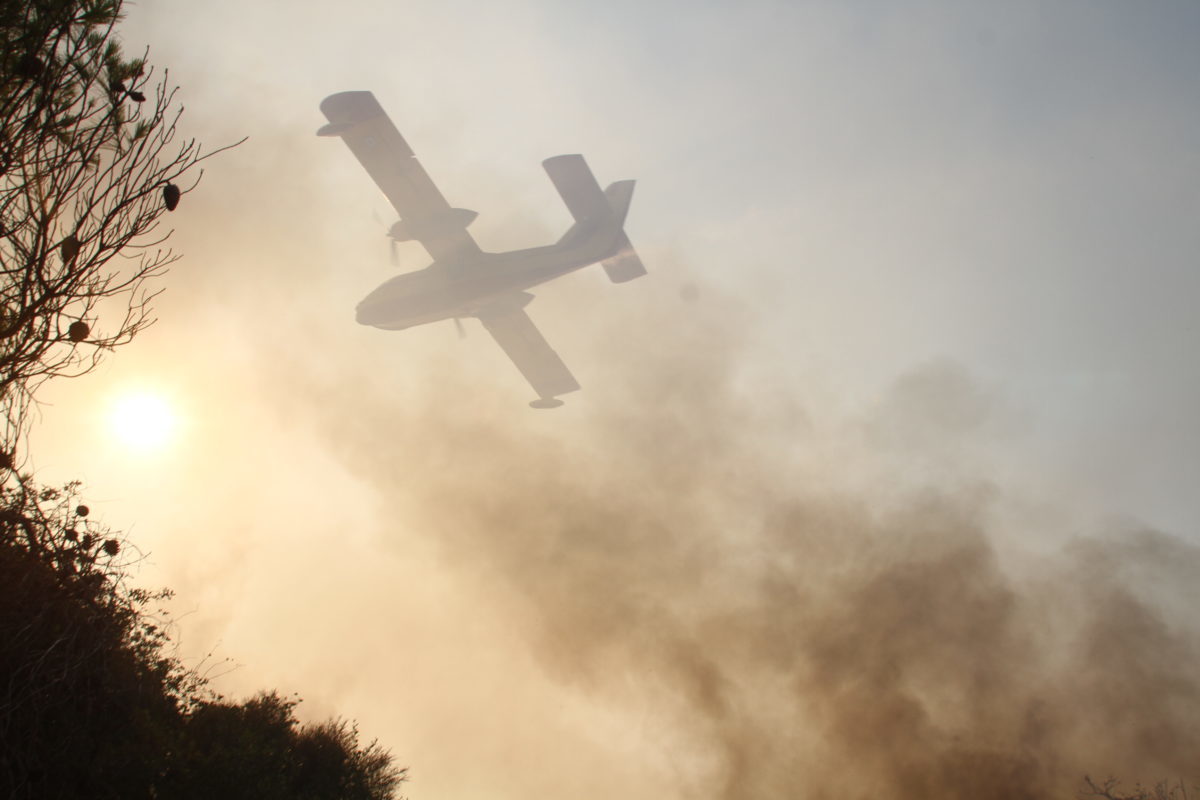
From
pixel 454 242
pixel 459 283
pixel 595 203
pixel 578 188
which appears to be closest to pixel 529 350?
pixel 459 283

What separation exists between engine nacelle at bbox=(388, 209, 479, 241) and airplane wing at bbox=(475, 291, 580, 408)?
4006 millimetres

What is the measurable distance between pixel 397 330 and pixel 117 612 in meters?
15.7

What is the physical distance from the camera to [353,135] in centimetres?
1908

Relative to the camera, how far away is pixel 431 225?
68.6 ft

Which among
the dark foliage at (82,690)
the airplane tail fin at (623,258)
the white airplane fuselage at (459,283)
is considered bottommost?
the dark foliage at (82,690)

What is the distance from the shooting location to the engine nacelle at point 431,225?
68.1 ft

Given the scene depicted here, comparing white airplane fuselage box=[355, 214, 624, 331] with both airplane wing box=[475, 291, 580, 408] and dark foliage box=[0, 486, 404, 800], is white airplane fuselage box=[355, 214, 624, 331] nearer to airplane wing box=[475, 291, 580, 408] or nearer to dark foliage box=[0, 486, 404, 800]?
airplane wing box=[475, 291, 580, 408]

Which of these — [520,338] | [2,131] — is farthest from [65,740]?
[520,338]

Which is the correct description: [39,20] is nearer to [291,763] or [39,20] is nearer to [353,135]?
[291,763]

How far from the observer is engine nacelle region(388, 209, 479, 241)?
68.1 ft

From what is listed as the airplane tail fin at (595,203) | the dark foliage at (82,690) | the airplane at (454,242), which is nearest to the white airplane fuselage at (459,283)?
the airplane at (454,242)

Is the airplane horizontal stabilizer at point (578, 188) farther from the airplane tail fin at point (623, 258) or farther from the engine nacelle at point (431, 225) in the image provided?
the engine nacelle at point (431, 225)

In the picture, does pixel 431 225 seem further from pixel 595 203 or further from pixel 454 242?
pixel 595 203

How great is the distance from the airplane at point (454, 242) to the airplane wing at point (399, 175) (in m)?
0.03
